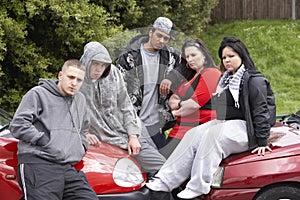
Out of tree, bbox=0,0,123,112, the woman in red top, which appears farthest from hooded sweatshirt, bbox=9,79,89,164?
tree, bbox=0,0,123,112

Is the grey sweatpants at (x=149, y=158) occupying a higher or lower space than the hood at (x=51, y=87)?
lower

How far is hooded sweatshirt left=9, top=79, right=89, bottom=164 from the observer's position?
3.78 m

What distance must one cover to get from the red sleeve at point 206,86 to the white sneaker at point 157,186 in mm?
920

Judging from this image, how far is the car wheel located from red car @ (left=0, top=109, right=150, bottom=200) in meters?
0.99

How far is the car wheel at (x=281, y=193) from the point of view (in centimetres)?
428

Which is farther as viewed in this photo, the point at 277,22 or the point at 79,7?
the point at 277,22

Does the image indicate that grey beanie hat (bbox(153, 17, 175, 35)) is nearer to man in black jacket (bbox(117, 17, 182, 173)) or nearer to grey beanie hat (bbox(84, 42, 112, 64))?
man in black jacket (bbox(117, 17, 182, 173))

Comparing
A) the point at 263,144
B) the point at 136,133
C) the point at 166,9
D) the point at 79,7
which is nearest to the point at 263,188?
the point at 263,144

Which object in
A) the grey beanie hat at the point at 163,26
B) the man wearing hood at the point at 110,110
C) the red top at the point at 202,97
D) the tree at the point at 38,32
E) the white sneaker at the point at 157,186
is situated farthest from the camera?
the tree at the point at 38,32

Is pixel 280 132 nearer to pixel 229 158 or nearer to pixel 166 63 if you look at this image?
pixel 229 158

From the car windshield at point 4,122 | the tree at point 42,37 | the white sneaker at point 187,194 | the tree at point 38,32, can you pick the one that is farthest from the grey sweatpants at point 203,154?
the tree at point 38,32

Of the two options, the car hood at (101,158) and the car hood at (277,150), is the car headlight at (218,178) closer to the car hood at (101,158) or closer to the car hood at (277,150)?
the car hood at (277,150)

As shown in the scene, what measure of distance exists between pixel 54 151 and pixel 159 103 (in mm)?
1843

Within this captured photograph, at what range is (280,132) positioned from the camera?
4.91 m
